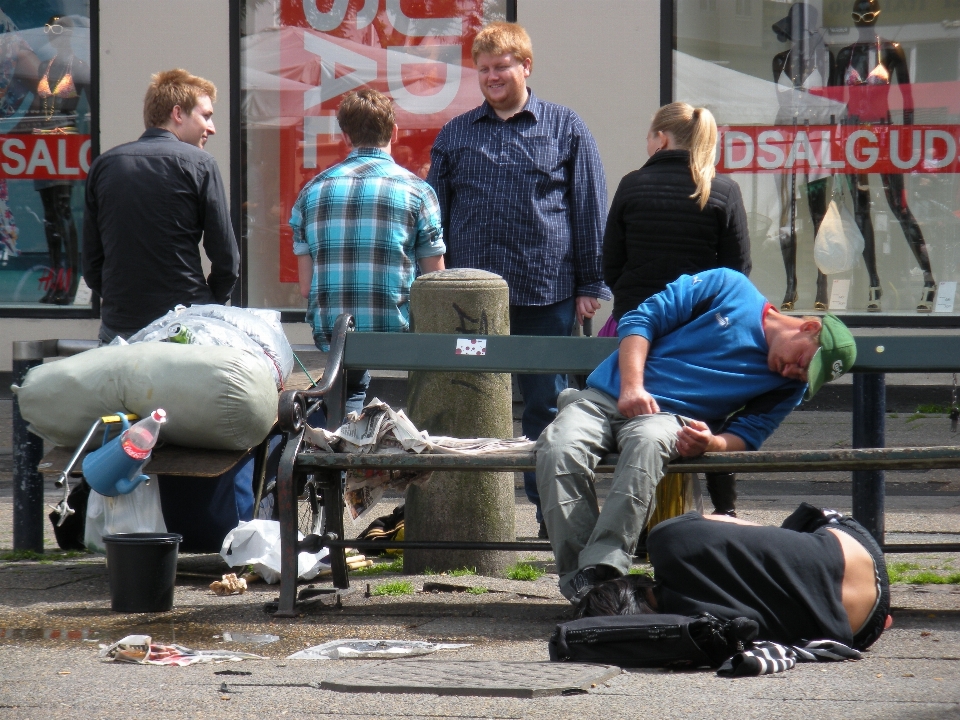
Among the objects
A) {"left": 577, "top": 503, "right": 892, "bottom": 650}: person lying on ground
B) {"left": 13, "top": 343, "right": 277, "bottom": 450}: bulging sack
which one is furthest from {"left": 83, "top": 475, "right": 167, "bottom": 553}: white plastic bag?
{"left": 577, "top": 503, "right": 892, "bottom": 650}: person lying on ground

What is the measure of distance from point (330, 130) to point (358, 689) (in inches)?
282

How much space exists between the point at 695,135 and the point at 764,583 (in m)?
2.22

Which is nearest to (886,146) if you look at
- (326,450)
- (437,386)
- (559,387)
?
(559,387)

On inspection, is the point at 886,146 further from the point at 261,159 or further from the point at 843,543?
the point at 843,543

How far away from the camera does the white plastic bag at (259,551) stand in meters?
4.99

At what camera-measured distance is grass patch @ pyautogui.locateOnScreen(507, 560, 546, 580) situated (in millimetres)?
5180

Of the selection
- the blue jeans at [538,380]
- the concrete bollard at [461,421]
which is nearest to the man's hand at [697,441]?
the concrete bollard at [461,421]

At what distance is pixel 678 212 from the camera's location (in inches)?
210

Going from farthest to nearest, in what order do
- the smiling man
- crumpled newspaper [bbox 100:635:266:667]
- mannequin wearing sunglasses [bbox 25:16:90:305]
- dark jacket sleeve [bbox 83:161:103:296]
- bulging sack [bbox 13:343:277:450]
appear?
1. mannequin wearing sunglasses [bbox 25:16:90:305]
2. dark jacket sleeve [bbox 83:161:103:296]
3. the smiling man
4. bulging sack [bbox 13:343:277:450]
5. crumpled newspaper [bbox 100:635:266:667]

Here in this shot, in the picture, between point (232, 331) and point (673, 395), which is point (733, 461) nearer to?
point (673, 395)

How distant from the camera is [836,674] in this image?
3566mm

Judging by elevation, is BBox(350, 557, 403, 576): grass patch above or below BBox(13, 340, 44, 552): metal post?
below

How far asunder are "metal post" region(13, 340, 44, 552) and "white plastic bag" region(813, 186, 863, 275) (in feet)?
20.2

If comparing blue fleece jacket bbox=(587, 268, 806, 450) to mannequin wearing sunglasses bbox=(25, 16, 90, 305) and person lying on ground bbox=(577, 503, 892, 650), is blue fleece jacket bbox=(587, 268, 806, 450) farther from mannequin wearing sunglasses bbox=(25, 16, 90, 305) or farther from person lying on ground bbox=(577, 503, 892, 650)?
mannequin wearing sunglasses bbox=(25, 16, 90, 305)
